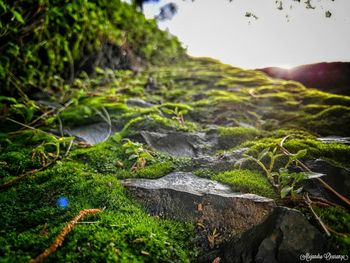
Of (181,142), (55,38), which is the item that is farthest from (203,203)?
(55,38)

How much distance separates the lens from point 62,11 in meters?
4.45

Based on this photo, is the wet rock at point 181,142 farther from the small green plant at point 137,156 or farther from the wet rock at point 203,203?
the wet rock at point 203,203

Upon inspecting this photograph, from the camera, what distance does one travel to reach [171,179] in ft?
8.57

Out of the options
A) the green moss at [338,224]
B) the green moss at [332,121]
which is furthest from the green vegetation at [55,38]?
the green moss at [332,121]

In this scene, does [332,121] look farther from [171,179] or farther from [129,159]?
[129,159]

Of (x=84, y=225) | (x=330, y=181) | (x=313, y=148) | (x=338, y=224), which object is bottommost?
(x=84, y=225)

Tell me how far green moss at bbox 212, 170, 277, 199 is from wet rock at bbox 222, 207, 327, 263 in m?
0.33

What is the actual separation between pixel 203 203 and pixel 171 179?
49cm

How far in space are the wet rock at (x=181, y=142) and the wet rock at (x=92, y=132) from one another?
628mm

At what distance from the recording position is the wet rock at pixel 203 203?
2.07 metres

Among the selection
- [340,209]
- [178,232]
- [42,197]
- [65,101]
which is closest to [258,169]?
[340,209]

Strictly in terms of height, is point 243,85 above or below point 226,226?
above

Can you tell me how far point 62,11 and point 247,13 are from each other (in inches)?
117

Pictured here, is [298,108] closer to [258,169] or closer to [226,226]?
[258,169]
